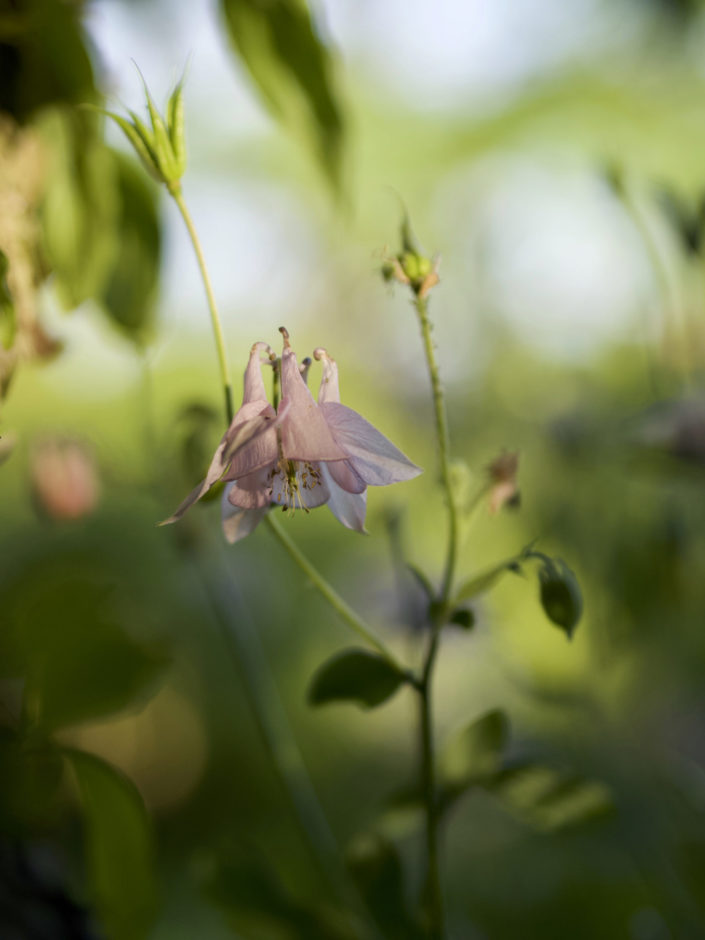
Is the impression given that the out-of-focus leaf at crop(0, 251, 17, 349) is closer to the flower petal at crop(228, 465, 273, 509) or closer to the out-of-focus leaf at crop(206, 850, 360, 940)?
the flower petal at crop(228, 465, 273, 509)

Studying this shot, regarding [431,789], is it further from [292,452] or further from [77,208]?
[77,208]

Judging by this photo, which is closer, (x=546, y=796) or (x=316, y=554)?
(x=546, y=796)

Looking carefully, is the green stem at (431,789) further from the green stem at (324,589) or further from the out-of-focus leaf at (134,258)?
the out-of-focus leaf at (134,258)

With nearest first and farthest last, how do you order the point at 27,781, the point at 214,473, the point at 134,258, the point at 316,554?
1. the point at 214,473
2. the point at 27,781
3. the point at 134,258
4. the point at 316,554

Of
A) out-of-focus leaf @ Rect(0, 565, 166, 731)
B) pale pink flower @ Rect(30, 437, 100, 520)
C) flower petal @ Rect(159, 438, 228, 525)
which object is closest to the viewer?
flower petal @ Rect(159, 438, 228, 525)

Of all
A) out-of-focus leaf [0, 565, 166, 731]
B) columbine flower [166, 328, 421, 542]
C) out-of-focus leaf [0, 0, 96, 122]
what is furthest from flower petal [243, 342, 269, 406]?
out-of-focus leaf [0, 0, 96, 122]

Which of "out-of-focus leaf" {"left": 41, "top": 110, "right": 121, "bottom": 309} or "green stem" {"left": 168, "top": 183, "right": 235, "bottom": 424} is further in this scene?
"out-of-focus leaf" {"left": 41, "top": 110, "right": 121, "bottom": 309}

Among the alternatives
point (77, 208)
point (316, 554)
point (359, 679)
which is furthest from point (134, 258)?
point (316, 554)
